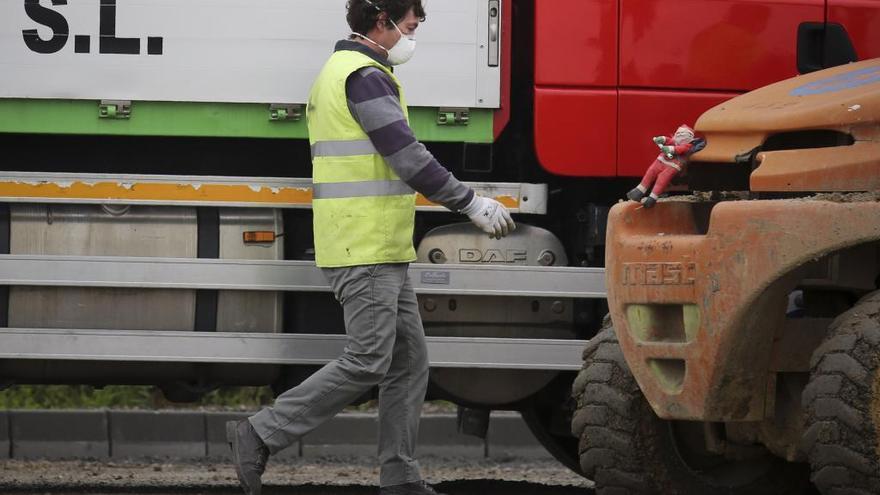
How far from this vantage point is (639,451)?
15.8 feet

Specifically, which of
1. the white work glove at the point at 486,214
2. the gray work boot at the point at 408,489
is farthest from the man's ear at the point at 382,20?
the gray work boot at the point at 408,489

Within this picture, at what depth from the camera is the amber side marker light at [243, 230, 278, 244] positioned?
570cm

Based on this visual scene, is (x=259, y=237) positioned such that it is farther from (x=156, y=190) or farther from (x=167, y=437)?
(x=167, y=437)

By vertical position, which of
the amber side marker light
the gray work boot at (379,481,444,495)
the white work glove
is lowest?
the gray work boot at (379,481,444,495)

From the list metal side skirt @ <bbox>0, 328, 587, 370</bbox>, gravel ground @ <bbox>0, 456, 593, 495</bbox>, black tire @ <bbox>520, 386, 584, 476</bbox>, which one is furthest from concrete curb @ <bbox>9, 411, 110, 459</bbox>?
black tire @ <bbox>520, 386, 584, 476</bbox>

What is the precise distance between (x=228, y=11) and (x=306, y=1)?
271mm

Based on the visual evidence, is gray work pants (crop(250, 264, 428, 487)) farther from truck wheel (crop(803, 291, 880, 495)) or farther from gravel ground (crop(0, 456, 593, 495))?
truck wheel (crop(803, 291, 880, 495))

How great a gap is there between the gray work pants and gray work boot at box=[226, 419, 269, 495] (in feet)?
0.10

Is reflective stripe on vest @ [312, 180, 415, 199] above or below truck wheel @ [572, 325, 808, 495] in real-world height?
above

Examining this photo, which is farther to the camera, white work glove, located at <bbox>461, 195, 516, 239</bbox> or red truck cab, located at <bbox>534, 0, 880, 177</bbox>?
red truck cab, located at <bbox>534, 0, 880, 177</bbox>

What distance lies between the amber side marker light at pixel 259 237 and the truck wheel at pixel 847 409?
2.16m

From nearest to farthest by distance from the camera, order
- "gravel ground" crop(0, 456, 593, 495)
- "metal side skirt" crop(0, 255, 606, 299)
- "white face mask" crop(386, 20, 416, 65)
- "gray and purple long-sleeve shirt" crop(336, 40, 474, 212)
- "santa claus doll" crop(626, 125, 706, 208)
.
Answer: "santa claus doll" crop(626, 125, 706, 208) < "gray and purple long-sleeve shirt" crop(336, 40, 474, 212) < "white face mask" crop(386, 20, 416, 65) < "metal side skirt" crop(0, 255, 606, 299) < "gravel ground" crop(0, 456, 593, 495)

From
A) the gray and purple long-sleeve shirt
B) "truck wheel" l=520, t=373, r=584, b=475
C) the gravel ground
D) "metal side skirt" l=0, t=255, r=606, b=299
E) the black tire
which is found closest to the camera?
the gray and purple long-sleeve shirt

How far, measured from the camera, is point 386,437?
→ 208 inches
